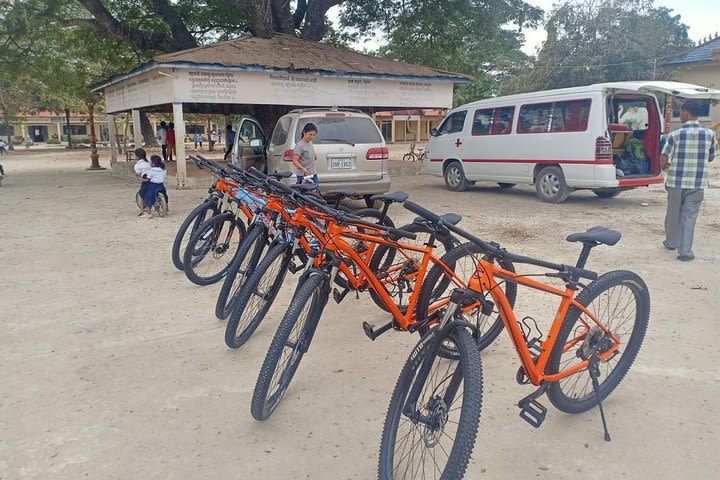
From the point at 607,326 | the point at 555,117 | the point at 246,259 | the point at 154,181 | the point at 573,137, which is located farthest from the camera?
the point at 555,117

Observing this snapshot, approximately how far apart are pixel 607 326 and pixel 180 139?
11.0m

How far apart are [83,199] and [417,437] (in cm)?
1137

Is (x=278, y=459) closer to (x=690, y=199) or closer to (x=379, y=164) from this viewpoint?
(x=690, y=199)

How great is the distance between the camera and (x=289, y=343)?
2904 millimetres

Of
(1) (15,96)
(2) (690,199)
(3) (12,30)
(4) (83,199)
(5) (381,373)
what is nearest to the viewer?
(5) (381,373)

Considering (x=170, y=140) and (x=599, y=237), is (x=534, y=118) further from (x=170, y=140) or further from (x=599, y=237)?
(x=170, y=140)

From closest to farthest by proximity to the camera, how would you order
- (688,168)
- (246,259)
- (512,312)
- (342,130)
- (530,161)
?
(512,312) < (246,259) < (688,168) < (342,130) < (530,161)

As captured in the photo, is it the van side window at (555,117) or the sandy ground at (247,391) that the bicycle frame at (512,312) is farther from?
the van side window at (555,117)

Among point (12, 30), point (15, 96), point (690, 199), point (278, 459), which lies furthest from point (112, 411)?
point (15, 96)

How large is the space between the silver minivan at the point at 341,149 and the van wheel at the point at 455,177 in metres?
3.60

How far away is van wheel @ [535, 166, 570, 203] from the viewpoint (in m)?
9.66

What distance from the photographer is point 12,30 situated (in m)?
15.1

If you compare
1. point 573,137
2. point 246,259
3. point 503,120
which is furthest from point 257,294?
Answer: point 503,120

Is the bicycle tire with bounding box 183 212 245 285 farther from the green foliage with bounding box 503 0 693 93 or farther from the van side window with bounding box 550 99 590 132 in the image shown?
the green foliage with bounding box 503 0 693 93
